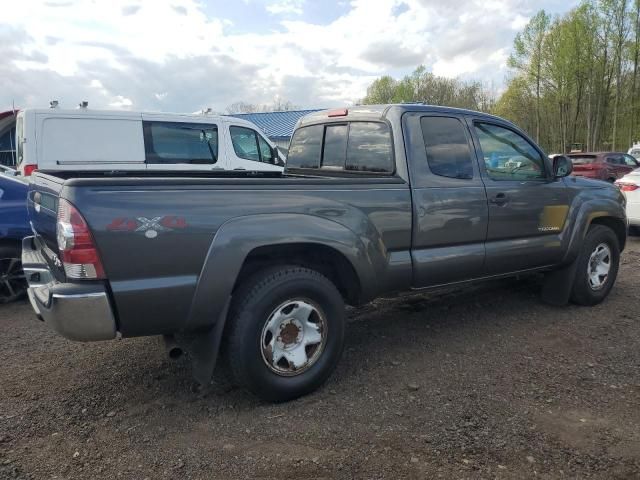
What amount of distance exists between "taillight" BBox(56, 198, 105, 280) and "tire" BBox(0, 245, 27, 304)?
318cm

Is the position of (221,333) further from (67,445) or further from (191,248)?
(67,445)

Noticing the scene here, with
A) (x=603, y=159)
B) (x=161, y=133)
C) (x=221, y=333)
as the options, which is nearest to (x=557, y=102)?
(x=603, y=159)

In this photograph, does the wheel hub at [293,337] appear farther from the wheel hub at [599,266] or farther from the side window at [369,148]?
the wheel hub at [599,266]

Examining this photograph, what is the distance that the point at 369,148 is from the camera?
13.4ft

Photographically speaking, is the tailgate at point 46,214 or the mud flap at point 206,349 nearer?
the tailgate at point 46,214

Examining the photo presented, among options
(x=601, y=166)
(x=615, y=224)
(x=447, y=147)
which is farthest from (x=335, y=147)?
(x=601, y=166)

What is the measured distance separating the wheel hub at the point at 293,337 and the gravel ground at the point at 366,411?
27 centimetres

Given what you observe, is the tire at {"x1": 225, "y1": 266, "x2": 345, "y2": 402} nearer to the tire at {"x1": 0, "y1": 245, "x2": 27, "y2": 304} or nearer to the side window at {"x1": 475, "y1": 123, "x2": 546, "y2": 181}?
the side window at {"x1": 475, "y1": 123, "x2": 546, "y2": 181}

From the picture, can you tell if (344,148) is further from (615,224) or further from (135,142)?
(135,142)

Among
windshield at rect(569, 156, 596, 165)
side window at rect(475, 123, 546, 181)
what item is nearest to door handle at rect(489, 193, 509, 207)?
side window at rect(475, 123, 546, 181)

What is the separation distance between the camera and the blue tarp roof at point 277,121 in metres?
32.6

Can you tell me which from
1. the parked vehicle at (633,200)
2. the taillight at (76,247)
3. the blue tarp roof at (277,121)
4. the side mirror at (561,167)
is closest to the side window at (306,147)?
the side mirror at (561,167)

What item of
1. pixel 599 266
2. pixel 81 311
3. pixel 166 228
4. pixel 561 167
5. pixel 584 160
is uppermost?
pixel 584 160

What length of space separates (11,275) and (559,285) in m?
5.70
